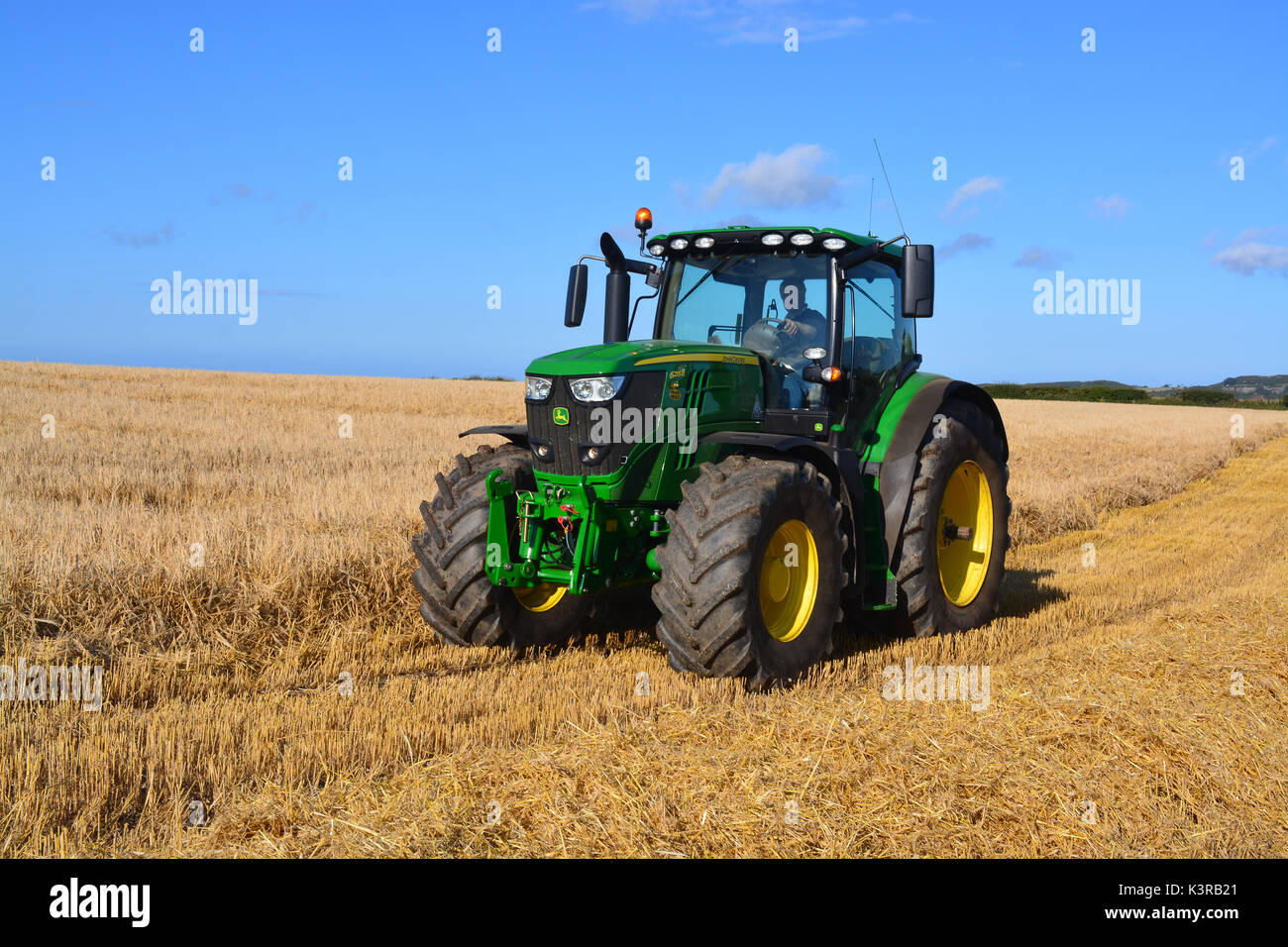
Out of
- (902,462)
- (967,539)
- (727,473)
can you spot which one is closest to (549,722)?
(727,473)

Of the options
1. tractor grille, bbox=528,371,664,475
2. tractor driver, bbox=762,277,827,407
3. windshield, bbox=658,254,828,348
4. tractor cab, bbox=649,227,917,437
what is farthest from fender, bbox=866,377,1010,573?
tractor grille, bbox=528,371,664,475

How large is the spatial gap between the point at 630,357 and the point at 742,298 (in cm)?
138

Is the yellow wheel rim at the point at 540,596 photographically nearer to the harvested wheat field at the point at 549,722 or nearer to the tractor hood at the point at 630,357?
the harvested wheat field at the point at 549,722

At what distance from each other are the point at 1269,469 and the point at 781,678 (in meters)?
17.6

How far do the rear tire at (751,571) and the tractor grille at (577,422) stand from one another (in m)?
0.45

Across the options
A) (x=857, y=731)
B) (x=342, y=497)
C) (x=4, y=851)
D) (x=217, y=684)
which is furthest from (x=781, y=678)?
(x=342, y=497)

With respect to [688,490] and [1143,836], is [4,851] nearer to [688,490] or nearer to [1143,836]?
[688,490]

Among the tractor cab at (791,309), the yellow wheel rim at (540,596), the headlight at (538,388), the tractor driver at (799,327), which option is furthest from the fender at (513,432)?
the tractor driver at (799,327)

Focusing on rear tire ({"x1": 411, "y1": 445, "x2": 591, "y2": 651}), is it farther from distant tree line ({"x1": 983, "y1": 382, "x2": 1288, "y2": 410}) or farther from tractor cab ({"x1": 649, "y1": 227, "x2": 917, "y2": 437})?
distant tree line ({"x1": 983, "y1": 382, "x2": 1288, "y2": 410})

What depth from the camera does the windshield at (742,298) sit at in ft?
20.4

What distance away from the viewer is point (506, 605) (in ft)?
18.9

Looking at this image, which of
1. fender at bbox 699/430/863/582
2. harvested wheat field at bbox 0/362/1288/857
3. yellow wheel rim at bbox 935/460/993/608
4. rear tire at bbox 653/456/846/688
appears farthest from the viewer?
yellow wheel rim at bbox 935/460/993/608

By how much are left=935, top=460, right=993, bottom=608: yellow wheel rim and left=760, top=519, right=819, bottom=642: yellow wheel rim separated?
6.28ft

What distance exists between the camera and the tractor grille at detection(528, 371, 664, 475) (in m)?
5.30
